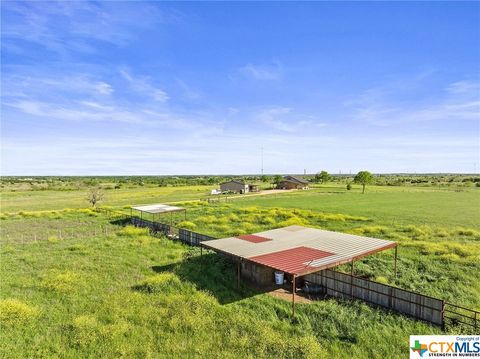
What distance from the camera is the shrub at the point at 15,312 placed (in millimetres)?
15097

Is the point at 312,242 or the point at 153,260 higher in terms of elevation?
the point at 312,242

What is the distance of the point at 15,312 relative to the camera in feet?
51.2

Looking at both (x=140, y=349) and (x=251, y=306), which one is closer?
(x=140, y=349)

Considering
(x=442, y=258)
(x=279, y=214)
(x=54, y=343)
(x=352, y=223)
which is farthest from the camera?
(x=279, y=214)

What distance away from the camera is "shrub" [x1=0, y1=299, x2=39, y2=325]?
594 inches

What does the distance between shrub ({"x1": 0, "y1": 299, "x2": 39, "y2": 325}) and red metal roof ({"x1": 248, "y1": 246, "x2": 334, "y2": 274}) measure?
11.4 meters

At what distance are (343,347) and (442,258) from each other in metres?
15.9

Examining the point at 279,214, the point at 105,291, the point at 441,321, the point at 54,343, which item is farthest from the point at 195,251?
the point at 279,214

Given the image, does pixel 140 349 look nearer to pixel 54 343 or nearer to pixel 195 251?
pixel 54 343

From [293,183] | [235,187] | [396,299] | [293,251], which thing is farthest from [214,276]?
[293,183]

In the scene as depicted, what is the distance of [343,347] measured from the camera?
12750mm

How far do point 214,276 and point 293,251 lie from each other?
5492 mm

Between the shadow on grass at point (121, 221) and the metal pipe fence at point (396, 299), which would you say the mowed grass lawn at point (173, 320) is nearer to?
the metal pipe fence at point (396, 299)

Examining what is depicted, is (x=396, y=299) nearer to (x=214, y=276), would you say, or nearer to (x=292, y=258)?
(x=292, y=258)
